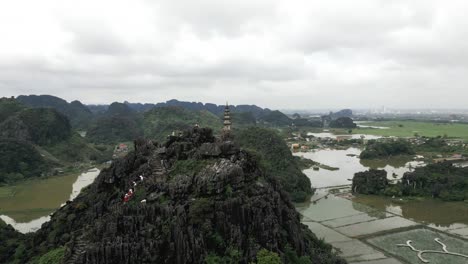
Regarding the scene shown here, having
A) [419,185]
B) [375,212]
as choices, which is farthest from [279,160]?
[419,185]

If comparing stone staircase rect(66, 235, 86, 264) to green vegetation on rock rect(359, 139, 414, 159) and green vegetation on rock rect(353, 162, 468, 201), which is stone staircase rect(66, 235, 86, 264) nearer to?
green vegetation on rock rect(353, 162, 468, 201)

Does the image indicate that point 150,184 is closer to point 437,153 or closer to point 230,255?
point 230,255

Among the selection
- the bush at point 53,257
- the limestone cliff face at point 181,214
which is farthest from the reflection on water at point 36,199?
the bush at point 53,257

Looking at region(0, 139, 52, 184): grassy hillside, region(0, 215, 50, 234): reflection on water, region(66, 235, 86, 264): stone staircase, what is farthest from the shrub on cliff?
region(0, 139, 52, 184): grassy hillside

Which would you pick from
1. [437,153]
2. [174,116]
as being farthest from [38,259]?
[174,116]

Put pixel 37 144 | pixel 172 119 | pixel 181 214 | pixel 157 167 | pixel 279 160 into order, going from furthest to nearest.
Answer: pixel 172 119, pixel 37 144, pixel 279 160, pixel 157 167, pixel 181 214

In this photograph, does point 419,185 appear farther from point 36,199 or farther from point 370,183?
point 36,199
